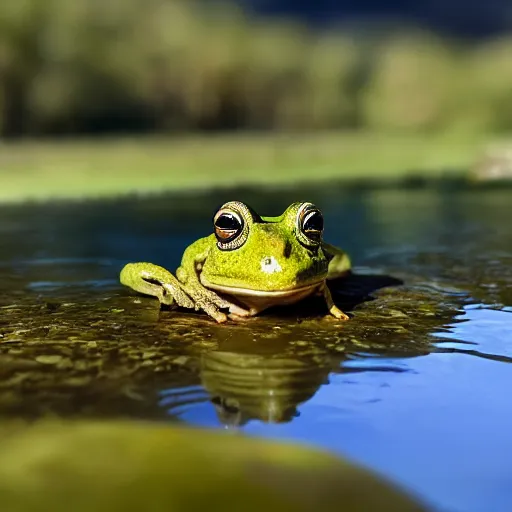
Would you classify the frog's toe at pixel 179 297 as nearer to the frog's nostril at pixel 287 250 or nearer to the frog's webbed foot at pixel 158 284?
the frog's webbed foot at pixel 158 284

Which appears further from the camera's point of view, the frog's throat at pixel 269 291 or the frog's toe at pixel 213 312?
the frog's toe at pixel 213 312

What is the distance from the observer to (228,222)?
385 centimetres

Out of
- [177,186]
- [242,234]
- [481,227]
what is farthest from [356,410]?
[177,186]

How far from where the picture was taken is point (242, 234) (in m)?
3.82

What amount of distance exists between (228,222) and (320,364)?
3.20ft

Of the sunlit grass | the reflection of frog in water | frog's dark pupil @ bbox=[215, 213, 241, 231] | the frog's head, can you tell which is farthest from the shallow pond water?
the sunlit grass

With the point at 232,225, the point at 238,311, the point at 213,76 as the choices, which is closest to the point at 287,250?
the point at 232,225

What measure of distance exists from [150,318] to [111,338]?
1.55ft

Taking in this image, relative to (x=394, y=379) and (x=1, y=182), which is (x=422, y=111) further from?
(x=394, y=379)

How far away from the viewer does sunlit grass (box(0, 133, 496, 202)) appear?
1367cm

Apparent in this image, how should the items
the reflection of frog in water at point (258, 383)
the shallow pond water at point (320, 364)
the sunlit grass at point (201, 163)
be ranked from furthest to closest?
1. the sunlit grass at point (201, 163)
2. the reflection of frog in water at point (258, 383)
3. the shallow pond water at point (320, 364)

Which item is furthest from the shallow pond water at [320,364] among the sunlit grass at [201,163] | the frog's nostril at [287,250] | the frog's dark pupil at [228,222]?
the sunlit grass at [201,163]

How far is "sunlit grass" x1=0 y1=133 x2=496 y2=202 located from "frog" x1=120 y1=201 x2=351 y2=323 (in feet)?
27.7

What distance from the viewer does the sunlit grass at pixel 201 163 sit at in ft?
44.9
